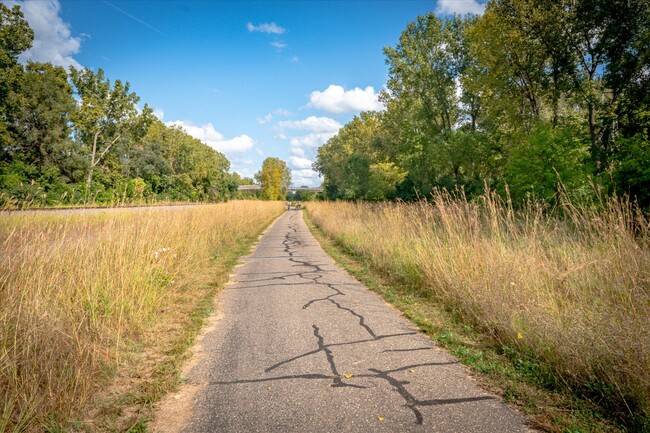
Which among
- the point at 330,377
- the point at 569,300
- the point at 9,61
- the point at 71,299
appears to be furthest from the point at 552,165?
the point at 9,61

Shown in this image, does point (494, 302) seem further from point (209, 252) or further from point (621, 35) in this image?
point (621, 35)

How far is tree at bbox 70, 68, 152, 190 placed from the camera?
34.7 meters

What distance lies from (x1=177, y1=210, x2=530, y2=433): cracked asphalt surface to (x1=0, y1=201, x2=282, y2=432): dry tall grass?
37.6 inches

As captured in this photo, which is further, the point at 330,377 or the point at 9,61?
the point at 9,61

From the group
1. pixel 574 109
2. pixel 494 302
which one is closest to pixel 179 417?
pixel 494 302

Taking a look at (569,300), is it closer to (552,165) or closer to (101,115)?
(552,165)

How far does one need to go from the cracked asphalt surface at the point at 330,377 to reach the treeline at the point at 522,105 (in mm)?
3396

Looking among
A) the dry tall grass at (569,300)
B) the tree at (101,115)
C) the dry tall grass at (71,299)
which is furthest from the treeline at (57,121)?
the dry tall grass at (569,300)

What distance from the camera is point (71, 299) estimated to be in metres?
3.76

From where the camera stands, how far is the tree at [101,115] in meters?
34.7

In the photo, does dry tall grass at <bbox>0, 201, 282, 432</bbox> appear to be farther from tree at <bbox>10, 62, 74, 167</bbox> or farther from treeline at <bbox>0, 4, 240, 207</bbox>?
tree at <bbox>10, 62, 74, 167</bbox>

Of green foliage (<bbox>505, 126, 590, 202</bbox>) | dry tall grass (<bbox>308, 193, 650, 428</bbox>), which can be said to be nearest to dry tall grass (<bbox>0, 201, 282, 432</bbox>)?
dry tall grass (<bbox>308, 193, 650, 428</bbox>)

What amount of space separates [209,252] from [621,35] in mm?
17716

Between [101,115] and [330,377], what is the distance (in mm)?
43350
